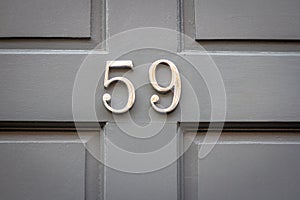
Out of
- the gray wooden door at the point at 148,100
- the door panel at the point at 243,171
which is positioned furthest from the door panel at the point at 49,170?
the door panel at the point at 243,171

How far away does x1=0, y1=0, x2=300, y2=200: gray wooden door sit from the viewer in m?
1.09

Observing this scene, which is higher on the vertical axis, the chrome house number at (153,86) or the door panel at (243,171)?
the chrome house number at (153,86)

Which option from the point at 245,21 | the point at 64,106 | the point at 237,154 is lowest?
the point at 237,154

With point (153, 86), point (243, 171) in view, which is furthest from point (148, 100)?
point (243, 171)

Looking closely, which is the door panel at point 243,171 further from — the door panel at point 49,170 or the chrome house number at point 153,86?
the door panel at point 49,170

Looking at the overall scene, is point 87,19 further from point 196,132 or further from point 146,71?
point 196,132

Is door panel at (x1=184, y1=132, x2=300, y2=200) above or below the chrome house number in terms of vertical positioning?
below

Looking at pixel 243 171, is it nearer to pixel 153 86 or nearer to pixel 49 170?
pixel 153 86

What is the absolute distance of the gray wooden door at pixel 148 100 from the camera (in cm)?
109

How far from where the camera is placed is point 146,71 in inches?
43.6

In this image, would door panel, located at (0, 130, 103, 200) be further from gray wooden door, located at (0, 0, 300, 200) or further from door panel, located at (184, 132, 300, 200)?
door panel, located at (184, 132, 300, 200)

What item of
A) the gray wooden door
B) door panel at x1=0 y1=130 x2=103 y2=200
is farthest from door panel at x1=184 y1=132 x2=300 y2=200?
door panel at x1=0 y1=130 x2=103 y2=200

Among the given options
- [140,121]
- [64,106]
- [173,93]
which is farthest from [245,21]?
[64,106]

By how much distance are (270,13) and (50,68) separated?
55 centimetres
